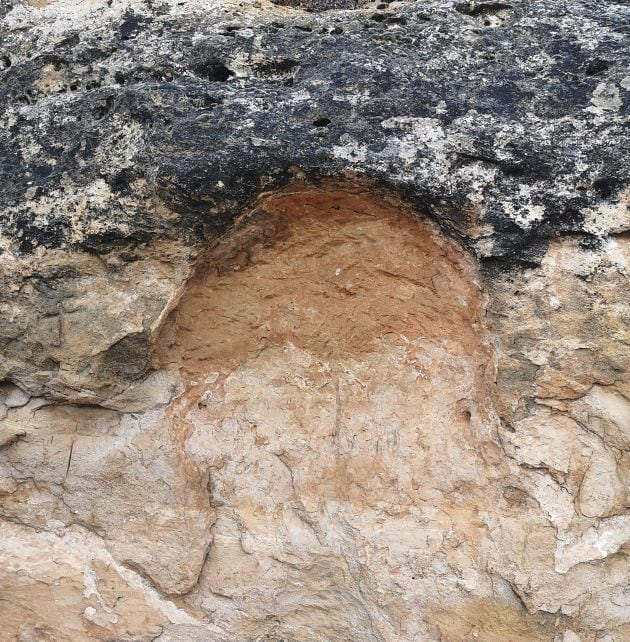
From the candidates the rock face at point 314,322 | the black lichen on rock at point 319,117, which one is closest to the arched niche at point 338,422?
the rock face at point 314,322

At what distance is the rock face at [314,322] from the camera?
216 centimetres

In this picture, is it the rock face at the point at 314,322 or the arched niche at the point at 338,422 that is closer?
the rock face at the point at 314,322

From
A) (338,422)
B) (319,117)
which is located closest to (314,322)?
(338,422)

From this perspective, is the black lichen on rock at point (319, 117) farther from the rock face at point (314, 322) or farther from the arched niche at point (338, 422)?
the arched niche at point (338, 422)

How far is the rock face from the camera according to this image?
216 cm

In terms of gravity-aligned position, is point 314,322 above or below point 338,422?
above

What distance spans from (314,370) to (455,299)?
2.10 feet

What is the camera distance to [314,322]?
8.49 feet

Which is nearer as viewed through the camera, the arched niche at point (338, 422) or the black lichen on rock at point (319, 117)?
the black lichen on rock at point (319, 117)

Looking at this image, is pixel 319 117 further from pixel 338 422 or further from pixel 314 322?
pixel 338 422

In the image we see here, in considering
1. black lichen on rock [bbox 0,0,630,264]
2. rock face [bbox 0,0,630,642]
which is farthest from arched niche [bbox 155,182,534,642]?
black lichen on rock [bbox 0,0,630,264]

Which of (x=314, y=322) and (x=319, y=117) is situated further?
(x=314, y=322)

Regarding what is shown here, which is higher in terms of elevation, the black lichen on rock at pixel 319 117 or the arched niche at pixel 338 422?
the black lichen on rock at pixel 319 117

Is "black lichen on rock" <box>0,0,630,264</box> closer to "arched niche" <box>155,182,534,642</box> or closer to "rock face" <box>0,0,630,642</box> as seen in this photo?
"rock face" <box>0,0,630,642</box>
